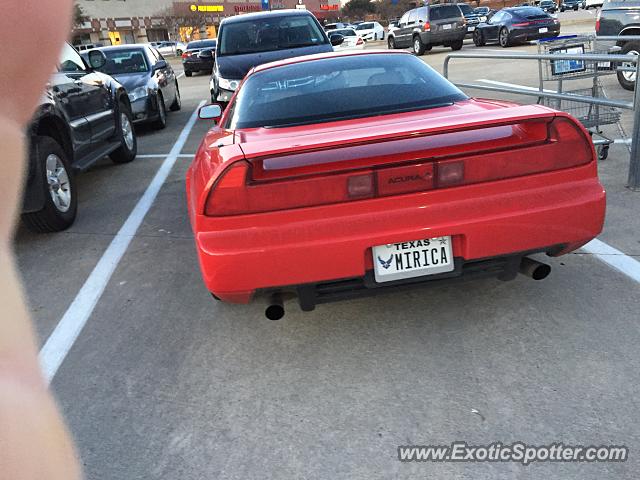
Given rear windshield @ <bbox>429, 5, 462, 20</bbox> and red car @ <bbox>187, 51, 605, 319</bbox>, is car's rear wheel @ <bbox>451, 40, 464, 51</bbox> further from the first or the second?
red car @ <bbox>187, 51, 605, 319</bbox>

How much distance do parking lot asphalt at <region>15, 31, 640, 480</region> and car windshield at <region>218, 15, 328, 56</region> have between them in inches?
250

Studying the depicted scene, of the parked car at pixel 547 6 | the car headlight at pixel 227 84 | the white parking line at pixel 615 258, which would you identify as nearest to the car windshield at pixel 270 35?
the car headlight at pixel 227 84

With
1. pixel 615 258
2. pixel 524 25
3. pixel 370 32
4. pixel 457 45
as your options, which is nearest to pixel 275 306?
pixel 615 258

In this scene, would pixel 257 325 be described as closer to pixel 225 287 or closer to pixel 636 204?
pixel 225 287

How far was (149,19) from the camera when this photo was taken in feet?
207

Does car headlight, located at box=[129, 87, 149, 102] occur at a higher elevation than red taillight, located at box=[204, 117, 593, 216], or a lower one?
lower

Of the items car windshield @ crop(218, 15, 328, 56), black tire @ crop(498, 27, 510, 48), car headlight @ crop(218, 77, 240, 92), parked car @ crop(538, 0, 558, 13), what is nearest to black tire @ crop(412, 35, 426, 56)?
black tire @ crop(498, 27, 510, 48)

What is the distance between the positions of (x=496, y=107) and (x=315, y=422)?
197 centimetres

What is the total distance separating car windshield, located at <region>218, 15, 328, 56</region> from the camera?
Result: 387 inches

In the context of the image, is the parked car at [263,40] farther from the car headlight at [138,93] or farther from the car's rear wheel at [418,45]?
the car's rear wheel at [418,45]

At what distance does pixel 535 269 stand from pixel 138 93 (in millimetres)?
8966

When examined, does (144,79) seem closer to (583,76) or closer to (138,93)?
(138,93)

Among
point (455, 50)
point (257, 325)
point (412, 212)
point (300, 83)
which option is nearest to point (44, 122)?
point (300, 83)

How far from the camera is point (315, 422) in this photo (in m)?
2.57
